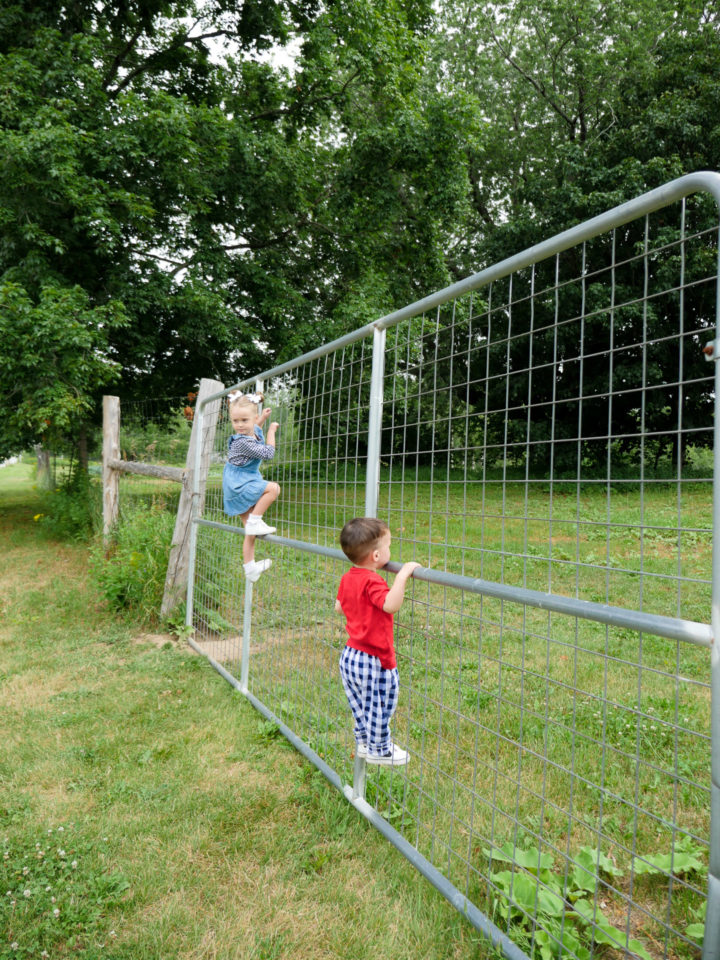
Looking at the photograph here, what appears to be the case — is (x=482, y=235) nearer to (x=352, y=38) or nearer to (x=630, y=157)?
(x=630, y=157)

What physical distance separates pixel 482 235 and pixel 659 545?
52.9ft

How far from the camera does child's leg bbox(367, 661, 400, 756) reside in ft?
8.07

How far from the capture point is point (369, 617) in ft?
7.94

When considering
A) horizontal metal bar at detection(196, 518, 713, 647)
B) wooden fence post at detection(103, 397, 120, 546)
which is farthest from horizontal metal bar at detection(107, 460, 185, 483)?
horizontal metal bar at detection(196, 518, 713, 647)

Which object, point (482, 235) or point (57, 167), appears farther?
point (482, 235)

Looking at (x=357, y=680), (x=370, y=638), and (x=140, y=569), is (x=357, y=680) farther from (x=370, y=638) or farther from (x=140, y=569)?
(x=140, y=569)

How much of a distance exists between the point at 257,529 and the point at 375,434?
59.8 inches

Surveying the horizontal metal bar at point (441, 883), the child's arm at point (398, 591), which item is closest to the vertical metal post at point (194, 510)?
the horizontal metal bar at point (441, 883)

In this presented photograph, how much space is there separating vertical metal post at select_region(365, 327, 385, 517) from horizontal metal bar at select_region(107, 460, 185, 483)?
3.23 m

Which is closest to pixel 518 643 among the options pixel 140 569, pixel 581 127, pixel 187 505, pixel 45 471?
pixel 187 505

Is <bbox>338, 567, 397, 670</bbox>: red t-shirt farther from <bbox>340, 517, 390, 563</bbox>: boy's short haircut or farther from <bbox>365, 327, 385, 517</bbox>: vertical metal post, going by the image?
<bbox>365, 327, 385, 517</bbox>: vertical metal post

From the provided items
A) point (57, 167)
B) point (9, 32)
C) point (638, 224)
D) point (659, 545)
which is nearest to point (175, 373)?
point (57, 167)

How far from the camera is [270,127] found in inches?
484

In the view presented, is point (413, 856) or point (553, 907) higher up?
point (553, 907)
